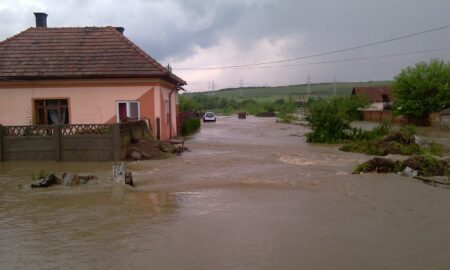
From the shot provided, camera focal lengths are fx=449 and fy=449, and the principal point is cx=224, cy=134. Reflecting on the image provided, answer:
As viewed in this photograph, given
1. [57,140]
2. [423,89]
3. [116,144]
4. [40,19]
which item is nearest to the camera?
[116,144]

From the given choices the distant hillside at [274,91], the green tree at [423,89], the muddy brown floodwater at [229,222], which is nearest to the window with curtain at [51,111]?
the muddy brown floodwater at [229,222]

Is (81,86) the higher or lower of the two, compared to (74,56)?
lower

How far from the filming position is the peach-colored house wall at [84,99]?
71.2 feet

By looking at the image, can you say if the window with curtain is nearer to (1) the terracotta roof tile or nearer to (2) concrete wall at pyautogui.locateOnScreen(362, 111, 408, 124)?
(1) the terracotta roof tile

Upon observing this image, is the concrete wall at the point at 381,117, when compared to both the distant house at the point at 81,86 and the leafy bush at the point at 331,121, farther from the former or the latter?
the distant house at the point at 81,86

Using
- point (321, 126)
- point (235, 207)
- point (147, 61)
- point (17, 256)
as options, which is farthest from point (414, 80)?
point (17, 256)

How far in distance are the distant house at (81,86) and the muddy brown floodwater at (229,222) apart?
824 centimetres

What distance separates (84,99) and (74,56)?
2365 millimetres

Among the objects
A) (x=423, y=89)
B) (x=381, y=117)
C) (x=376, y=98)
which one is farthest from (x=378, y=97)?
(x=423, y=89)

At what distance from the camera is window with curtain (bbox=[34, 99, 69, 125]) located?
2203cm

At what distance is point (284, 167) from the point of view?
15.1 meters

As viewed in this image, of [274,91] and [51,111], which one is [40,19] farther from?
[274,91]

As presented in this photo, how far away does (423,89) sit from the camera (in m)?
48.2

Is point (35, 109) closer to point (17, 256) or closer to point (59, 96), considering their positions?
point (59, 96)
